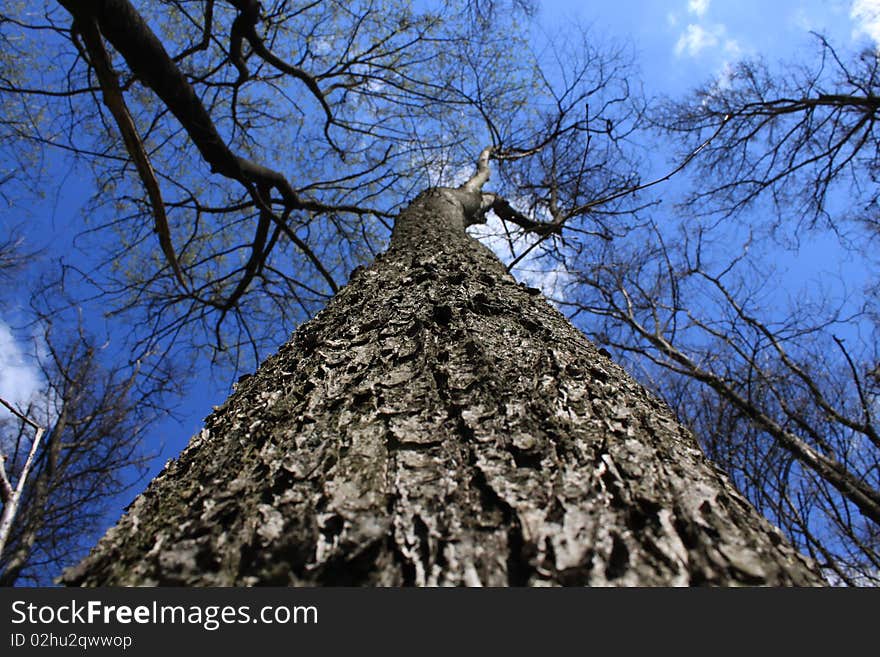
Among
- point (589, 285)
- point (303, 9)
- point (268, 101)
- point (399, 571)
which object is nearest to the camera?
point (399, 571)

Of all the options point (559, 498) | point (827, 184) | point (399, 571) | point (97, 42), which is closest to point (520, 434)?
point (559, 498)

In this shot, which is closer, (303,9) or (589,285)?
(303,9)

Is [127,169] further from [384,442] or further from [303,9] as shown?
[384,442]

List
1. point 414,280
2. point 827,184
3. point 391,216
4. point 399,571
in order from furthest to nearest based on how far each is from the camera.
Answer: point 827,184, point 391,216, point 414,280, point 399,571

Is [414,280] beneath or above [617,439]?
above

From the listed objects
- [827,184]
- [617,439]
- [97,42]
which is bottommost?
[617,439]

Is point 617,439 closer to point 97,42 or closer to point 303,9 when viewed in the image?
point 97,42

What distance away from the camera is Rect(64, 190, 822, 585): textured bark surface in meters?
0.57

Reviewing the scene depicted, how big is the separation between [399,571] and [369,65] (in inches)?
224

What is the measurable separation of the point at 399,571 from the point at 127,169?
19.1ft

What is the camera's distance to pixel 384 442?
31.8 inches

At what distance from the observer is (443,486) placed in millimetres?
691

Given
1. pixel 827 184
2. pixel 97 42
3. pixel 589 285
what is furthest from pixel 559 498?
pixel 827 184

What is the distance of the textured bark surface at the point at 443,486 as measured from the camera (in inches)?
22.4
